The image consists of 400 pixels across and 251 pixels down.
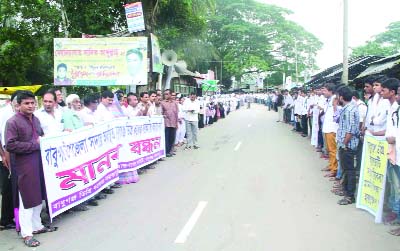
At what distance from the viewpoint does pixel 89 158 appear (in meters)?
7.54

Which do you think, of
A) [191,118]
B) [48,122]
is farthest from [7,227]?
[191,118]

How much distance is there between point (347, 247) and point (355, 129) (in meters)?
2.58

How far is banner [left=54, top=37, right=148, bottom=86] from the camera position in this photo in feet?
43.7

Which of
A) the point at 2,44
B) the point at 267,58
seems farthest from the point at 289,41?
the point at 2,44

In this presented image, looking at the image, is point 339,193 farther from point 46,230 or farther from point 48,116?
point 48,116

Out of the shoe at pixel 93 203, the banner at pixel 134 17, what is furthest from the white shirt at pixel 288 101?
the shoe at pixel 93 203

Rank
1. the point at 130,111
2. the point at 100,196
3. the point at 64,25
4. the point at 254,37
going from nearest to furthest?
the point at 100,196 → the point at 130,111 → the point at 64,25 → the point at 254,37

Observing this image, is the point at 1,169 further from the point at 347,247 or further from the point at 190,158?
the point at 190,158

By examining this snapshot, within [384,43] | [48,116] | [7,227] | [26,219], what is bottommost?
[7,227]

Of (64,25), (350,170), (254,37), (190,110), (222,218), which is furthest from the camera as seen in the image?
(254,37)

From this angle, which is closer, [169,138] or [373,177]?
[373,177]

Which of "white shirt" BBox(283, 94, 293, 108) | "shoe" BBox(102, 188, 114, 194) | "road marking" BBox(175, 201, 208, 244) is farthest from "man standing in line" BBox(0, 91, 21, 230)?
"white shirt" BBox(283, 94, 293, 108)

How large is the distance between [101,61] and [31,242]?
865cm

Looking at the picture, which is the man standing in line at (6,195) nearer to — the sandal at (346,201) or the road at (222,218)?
the road at (222,218)
